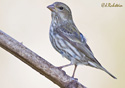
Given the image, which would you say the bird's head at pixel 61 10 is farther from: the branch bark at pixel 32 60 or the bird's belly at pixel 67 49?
the branch bark at pixel 32 60

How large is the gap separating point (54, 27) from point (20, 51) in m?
0.35

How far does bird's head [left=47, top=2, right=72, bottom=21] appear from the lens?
126cm

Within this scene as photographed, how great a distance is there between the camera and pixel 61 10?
1319mm

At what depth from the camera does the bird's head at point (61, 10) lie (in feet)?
4.15

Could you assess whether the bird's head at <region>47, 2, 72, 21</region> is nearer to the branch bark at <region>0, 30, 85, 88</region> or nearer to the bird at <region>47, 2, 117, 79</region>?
the bird at <region>47, 2, 117, 79</region>

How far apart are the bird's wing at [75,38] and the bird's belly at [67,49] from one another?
2 cm

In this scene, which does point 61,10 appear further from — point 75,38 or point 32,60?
point 32,60

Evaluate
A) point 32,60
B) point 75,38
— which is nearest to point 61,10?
point 75,38

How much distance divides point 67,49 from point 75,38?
7 cm

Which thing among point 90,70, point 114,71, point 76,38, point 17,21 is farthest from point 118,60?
point 17,21

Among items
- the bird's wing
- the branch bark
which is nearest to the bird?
the bird's wing

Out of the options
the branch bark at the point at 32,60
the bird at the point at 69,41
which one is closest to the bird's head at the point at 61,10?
the bird at the point at 69,41

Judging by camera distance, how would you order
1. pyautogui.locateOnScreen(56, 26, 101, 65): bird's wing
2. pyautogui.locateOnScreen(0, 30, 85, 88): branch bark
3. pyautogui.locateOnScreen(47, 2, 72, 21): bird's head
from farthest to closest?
1. pyautogui.locateOnScreen(56, 26, 101, 65): bird's wing
2. pyautogui.locateOnScreen(47, 2, 72, 21): bird's head
3. pyautogui.locateOnScreen(0, 30, 85, 88): branch bark

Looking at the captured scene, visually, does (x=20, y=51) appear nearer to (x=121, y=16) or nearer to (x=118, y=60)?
(x=118, y=60)
